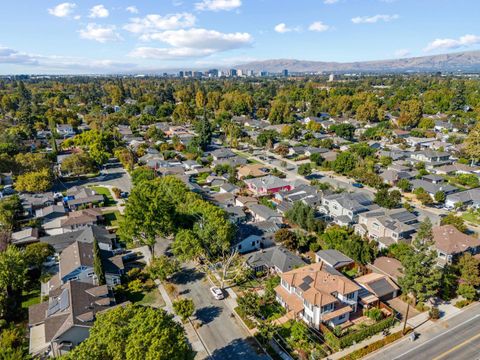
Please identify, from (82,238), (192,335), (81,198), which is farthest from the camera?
(81,198)

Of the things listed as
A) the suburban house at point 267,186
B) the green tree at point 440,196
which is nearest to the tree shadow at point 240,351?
the suburban house at point 267,186

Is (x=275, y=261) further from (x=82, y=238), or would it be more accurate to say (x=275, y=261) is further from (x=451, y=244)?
(x=82, y=238)

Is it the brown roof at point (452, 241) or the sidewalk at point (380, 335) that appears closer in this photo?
the sidewalk at point (380, 335)

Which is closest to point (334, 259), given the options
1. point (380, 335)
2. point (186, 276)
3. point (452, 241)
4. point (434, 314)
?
point (380, 335)

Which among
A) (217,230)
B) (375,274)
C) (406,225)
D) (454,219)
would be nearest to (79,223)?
(217,230)

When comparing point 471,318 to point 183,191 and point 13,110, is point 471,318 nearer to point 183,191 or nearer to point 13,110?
point 183,191

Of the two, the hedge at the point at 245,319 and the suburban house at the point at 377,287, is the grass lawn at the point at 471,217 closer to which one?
the suburban house at the point at 377,287

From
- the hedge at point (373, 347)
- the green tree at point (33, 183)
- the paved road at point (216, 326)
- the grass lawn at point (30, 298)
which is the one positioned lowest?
the hedge at point (373, 347)
